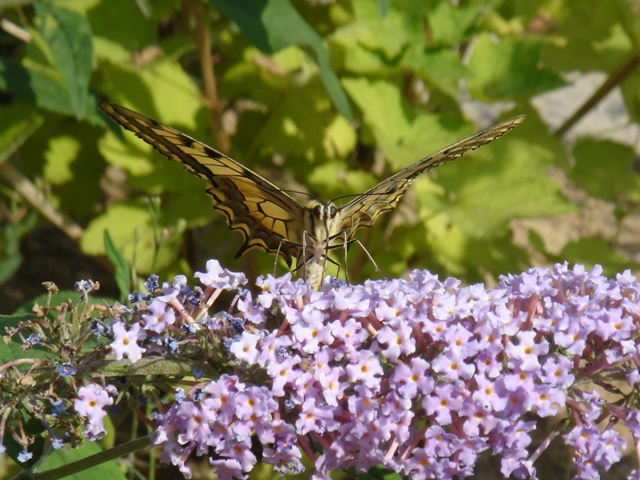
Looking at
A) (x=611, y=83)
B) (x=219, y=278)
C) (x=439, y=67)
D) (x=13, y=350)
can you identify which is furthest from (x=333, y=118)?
(x=13, y=350)

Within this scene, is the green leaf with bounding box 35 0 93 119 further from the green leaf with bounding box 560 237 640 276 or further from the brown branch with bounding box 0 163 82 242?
the green leaf with bounding box 560 237 640 276

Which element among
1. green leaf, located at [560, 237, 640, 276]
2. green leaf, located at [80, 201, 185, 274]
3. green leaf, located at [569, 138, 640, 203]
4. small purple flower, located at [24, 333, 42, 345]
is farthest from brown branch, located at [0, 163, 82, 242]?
green leaf, located at [569, 138, 640, 203]

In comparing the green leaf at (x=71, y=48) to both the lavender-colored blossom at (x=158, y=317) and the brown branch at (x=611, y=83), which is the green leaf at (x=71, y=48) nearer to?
the lavender-colored blossom at (x=158, y=317)

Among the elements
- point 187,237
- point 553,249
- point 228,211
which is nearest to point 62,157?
point 187,237

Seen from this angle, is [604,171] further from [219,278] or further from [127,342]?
[127,342]

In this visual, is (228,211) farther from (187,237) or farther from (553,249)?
(553,249)

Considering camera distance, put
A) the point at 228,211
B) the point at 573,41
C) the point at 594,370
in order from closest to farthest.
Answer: the point at 594,370, the point at 228,211, the point at 573,41
